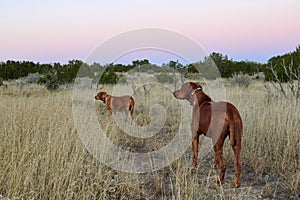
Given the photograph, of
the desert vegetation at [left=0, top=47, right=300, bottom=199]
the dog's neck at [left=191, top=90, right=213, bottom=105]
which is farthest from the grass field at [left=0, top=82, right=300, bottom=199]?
the dog's neck at [left=191, top=90, right=213, bottom=105]

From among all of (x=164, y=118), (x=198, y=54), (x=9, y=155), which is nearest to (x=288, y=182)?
(x=198, y=54)

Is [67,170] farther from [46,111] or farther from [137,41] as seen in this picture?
[46,111]

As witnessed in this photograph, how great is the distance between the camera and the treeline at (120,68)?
39.7 feet

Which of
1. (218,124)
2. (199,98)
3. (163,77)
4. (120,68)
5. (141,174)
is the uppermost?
(120,68)

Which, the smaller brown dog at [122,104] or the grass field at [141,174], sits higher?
the smaller brown dog at [122,104]

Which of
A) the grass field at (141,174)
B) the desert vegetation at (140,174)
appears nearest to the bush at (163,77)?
the desert vegetation at (140,174)

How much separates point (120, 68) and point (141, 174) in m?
17.1

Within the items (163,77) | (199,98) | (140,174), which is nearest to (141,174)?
(140,174)

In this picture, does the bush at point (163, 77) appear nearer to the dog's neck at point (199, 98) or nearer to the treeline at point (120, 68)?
the treeline at point (120, 68)

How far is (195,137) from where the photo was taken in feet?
14.0

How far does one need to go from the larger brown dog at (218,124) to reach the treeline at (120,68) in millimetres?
2338

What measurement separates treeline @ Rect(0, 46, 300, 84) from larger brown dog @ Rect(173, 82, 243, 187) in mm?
2338

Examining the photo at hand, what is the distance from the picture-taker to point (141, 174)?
4.40 metres

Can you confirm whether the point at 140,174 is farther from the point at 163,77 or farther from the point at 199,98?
the point at 163,77
